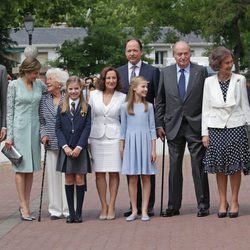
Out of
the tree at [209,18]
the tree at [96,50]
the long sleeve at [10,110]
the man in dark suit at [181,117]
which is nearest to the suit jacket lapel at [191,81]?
the man in dark suit at [181,117]

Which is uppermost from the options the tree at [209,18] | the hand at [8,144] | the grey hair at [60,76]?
the tree at [209,18]

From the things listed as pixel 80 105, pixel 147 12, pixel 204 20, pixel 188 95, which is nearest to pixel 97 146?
pixel 80 105

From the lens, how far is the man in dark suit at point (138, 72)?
448 inches

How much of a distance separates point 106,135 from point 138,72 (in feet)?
3.12

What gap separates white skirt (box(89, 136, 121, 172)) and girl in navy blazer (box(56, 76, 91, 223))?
0.55ft

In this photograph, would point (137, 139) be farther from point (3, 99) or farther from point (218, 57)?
point (3, 99)

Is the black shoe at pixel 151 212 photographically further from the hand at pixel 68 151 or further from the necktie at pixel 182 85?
the necktie at pixel 182 85

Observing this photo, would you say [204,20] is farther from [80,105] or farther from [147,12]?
[80,105]

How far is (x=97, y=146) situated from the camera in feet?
A: 36.6

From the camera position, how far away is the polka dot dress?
35.8 ft

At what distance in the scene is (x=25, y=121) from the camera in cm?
1127

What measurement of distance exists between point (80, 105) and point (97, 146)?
0.53m

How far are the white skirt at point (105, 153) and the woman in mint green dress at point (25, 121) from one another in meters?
0.72

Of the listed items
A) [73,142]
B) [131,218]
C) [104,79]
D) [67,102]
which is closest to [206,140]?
[131,218]
